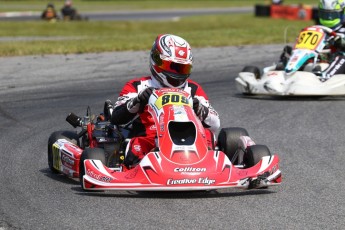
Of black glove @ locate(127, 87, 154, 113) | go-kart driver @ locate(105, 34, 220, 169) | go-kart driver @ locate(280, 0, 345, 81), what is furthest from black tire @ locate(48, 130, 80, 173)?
go-kart driver @ locate(280, 0, 345, 81)

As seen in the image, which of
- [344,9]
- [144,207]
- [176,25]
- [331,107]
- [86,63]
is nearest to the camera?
[144,207]

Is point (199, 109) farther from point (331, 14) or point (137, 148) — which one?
point (331, 14)

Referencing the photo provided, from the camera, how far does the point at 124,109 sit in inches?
274

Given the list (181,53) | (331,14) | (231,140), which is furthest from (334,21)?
(181,53)

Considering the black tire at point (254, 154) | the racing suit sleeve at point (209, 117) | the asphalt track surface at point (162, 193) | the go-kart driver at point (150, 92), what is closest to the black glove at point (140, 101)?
the go-kart driver at point (150, 92)

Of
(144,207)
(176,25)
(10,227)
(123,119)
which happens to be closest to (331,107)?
(123,119)

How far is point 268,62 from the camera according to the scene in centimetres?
1672

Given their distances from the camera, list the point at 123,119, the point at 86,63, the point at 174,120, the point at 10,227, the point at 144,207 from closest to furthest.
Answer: the point at 10,227
the point at 144,207
the point at 174,120
the point at 123,119
the point at 86,63

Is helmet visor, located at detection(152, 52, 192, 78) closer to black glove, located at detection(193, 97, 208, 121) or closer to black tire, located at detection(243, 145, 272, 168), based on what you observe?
black glove, located at detection(193, 97, 208, 121)

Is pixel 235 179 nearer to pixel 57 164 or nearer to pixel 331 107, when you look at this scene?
pixel 57 164

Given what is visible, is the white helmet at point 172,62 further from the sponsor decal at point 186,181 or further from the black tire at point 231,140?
the sponsor decal at point 186,181

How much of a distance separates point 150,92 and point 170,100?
22cm

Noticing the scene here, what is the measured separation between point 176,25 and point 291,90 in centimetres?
2128

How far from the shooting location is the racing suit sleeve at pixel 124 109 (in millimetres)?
6977
